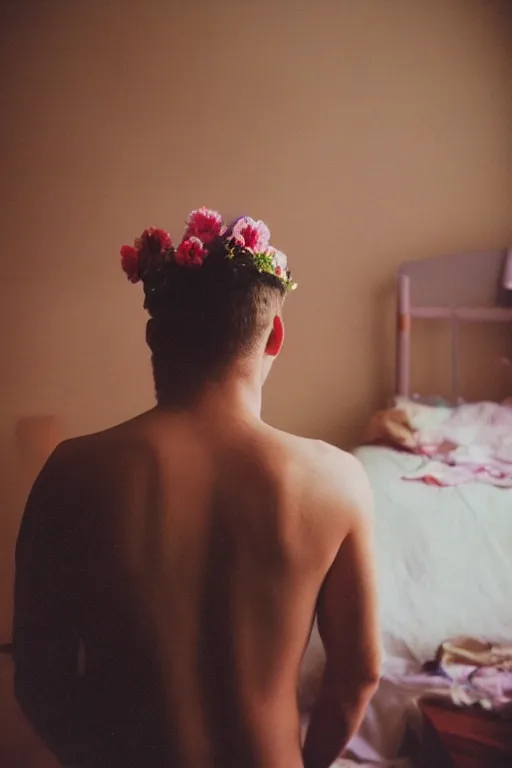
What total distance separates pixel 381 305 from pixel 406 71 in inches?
35.9

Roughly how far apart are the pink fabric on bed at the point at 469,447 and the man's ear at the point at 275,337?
1.14m

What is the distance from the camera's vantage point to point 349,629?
0.85 metres

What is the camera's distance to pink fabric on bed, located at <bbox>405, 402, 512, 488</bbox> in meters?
1.93

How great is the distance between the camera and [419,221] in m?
2.61

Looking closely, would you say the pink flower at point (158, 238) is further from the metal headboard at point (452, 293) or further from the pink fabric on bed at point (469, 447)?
the metal headboard at point (452, 293)

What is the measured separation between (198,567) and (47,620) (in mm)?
255

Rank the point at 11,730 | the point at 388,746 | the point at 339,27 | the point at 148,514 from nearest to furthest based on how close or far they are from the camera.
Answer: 1. the point at 148,514
2. the point at 388,746
3. the point at 11,730
4. the point at 339,27

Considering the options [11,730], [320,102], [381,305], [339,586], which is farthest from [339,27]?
[11,730]

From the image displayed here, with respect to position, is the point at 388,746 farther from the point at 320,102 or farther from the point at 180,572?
the point at 320,102

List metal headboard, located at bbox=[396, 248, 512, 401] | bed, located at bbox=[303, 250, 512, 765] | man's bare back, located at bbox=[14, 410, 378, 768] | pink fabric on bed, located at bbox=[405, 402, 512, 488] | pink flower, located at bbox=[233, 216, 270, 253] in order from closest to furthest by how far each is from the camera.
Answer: man's bare back, located at bbox=[14, 410, 378, 768] → pink flower, located at bbox=[233, 216, 270, 253] → bed, located at bbox=[303, 250, 512, 765] → pink fabric on bed, located at bbox=[405, 402, 512, 488] → metal headboard, located at bbox=[396, 248, 512, 401]

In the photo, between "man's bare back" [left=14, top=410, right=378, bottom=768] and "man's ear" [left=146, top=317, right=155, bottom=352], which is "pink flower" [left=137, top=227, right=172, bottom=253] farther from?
"man's bare back" [left=14, top=410, right=378, bottom=768]

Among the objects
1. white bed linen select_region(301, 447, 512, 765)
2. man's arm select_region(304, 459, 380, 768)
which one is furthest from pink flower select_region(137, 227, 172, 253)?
white bed linen select_region(301, 447, 512, 765)

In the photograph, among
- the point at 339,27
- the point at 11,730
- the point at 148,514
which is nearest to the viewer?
the point at 148,514

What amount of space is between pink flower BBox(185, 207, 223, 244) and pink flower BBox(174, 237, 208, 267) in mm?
46
